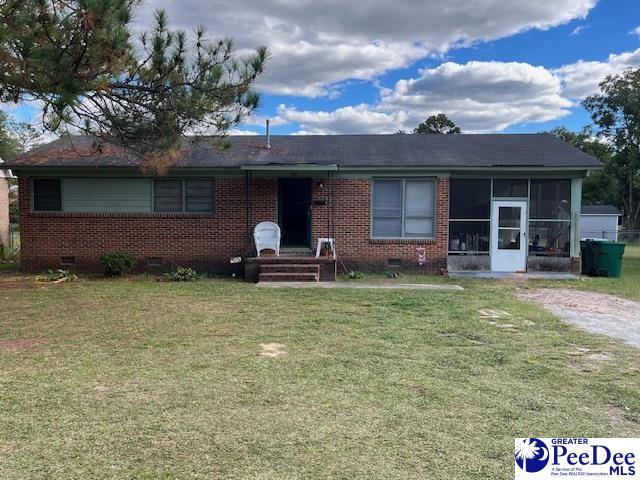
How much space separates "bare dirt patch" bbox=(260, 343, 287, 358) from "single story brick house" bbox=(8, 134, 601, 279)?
698 cm

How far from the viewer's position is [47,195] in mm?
13406

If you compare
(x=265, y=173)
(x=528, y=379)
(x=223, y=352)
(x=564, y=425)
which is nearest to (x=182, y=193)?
(x=265, y=173)

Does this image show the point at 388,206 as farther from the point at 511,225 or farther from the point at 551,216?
the point at 551,216

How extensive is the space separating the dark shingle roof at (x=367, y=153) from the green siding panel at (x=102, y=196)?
60cm

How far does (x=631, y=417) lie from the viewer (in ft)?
13.1

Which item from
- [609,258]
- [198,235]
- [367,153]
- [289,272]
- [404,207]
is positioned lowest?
[289,272]

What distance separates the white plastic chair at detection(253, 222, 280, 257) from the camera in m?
13.0

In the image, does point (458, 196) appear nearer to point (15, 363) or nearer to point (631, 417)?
point (631, 417)

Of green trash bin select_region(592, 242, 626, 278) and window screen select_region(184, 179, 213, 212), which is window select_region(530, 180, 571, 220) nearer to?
green trash bin select_region(592, 242, 626, 278)

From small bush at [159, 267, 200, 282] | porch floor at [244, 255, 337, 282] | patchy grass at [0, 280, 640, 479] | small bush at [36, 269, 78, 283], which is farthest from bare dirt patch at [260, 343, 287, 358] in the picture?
small bush at [36, 269, 78, 283]

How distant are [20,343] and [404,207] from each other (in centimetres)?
950

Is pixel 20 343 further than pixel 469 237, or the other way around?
pixel 469 237

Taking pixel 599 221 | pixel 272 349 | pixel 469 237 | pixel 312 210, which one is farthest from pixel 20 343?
pixel 599 221

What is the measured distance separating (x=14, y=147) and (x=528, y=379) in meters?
40.9
